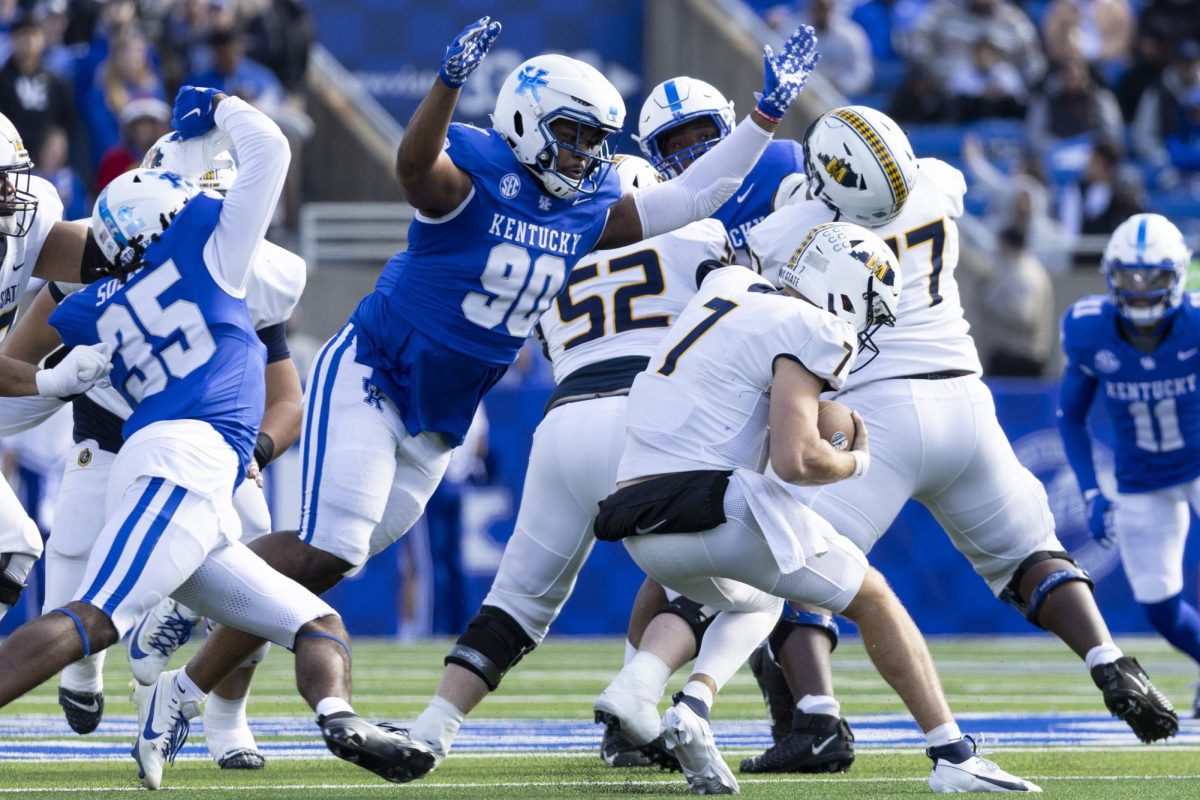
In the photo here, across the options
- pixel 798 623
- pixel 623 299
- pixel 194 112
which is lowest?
pixel 798 623

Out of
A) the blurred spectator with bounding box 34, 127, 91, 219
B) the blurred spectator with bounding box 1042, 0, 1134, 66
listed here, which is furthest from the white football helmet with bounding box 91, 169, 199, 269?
the blurred spectator with bounding box 1042, 0, 1134, 66

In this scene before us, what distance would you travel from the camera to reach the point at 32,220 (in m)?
5.34

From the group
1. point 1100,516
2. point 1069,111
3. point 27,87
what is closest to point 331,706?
point 1100,516

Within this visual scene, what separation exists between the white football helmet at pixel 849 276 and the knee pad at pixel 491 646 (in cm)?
117

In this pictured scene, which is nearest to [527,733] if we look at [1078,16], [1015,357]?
[1015,357]

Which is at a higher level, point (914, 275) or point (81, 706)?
point (914, 275)

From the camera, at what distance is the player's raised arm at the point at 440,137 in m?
4.54

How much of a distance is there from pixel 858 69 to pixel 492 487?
202 inches

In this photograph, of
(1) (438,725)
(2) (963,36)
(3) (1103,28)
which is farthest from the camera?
(3) (1103,28)

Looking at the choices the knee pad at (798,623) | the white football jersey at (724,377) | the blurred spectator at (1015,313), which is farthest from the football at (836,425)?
the blurred spectator at (1015,313)

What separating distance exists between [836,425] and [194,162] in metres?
1.97

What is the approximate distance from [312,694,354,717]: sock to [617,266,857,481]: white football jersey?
88 centimetres

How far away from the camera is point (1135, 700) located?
198 inches

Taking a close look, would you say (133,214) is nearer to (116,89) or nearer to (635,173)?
(635,173)
